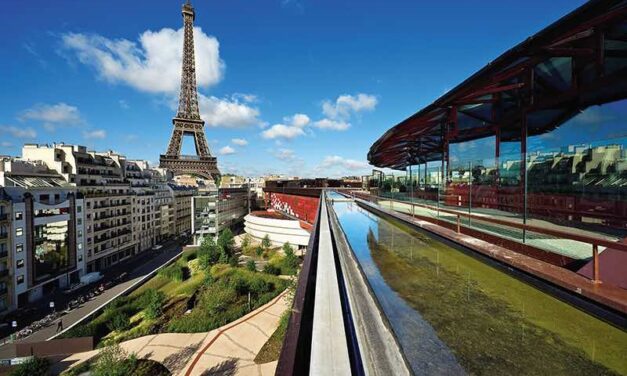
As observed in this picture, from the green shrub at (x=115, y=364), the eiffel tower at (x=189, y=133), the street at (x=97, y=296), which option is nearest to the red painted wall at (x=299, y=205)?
the green shrub at (x=115, y=364)

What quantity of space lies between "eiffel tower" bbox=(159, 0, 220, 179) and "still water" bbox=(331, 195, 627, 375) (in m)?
46.1

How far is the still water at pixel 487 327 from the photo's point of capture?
5.08ft

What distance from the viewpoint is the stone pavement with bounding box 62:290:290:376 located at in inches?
455

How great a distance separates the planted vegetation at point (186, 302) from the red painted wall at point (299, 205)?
5.99m

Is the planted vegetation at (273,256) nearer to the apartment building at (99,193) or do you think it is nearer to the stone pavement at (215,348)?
the stone pavement at (215,348)

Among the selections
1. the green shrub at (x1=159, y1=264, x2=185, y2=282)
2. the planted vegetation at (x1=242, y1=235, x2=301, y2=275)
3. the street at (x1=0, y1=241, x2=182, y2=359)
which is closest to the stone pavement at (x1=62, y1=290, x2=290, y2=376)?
the street at (x1=0, y1=241, x2=182, y2=359)

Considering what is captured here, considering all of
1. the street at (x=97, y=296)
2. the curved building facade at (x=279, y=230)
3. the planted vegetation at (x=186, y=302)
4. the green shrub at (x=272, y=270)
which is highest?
the curved building facade at (x=279, y=230)

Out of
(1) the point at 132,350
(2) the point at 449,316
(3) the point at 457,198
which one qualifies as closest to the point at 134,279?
(1) the point at 132,350

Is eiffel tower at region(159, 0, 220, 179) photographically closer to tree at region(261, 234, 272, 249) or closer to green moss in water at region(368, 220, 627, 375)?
tree at region(261, 234, 272, 249)

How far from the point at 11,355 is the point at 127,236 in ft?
66.9

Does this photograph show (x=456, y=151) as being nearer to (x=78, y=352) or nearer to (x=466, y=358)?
(x=466, y=358)

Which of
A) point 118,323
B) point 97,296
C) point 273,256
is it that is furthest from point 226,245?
point 118,323

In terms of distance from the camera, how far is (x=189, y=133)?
46344mm

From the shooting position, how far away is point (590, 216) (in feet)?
15.4
